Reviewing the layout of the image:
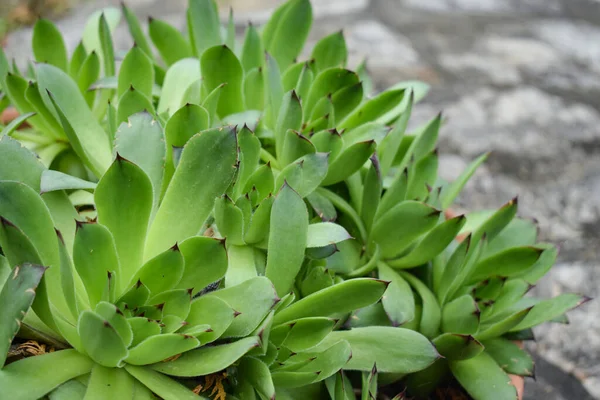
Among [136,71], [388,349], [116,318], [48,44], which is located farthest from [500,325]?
[48,44]

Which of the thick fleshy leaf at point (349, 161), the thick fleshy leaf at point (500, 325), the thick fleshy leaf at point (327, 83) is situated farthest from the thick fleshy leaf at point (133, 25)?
the thick fleshy leaf at point (500, 325)

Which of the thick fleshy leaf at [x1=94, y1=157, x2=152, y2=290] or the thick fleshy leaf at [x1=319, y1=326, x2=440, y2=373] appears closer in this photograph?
the thick fleshy leaf at [x1=94, y1=157, x2=152, y2=290]

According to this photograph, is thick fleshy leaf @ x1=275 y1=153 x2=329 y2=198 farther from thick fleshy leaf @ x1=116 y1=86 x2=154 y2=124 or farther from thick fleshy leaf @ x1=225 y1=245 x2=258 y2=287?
thick fleshy leaf @ x1=116 y1=86 x2=154 y2=124

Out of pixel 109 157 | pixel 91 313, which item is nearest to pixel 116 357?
pixel 91 313

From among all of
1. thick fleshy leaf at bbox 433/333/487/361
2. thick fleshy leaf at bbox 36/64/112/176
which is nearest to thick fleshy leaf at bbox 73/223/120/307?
thick fleshy leaf at bbox 36/64/112/176

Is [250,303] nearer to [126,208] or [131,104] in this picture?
[126,208]

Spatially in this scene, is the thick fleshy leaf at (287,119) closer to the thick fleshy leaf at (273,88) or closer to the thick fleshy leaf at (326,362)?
the thick fleshy leaf at (273,88)

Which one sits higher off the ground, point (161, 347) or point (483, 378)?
point (161, 347)
